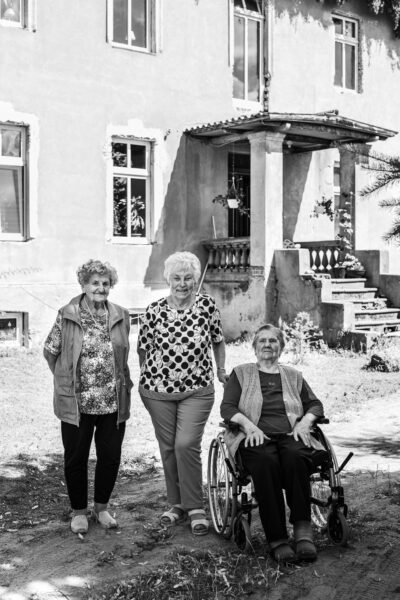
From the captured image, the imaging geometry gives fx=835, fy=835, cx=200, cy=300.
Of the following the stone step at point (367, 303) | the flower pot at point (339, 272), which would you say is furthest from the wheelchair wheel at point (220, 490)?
the flower pot at point (339, 272)

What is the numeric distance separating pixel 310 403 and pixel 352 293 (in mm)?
10122

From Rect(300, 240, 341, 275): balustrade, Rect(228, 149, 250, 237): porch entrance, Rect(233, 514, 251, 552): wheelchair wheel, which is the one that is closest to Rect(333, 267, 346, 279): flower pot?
Rect(300, 240, 341, 275): balustrade

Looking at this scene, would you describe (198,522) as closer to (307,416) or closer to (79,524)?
(79,524)

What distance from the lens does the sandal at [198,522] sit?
17.6 feet

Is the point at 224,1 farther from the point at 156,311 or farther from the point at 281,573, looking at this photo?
the point at 281,573

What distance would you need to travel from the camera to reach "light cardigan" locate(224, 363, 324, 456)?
17.5 ft

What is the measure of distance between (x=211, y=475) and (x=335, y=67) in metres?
14.5

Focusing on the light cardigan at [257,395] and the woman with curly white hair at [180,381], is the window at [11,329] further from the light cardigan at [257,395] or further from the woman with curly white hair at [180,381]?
the light cardigan at [257,395]

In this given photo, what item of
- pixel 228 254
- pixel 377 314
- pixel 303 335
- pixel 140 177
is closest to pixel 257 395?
A: pixel 303 335

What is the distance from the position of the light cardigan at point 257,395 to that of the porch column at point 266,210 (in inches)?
383

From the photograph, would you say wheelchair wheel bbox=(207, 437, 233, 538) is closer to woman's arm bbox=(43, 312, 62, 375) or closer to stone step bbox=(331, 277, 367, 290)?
woman's arm bbox=(43, 312, 62, 375)

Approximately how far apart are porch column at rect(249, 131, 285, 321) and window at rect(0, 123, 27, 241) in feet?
13.5

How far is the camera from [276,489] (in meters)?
4.92

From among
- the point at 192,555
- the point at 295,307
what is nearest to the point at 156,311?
the point at 192,555
